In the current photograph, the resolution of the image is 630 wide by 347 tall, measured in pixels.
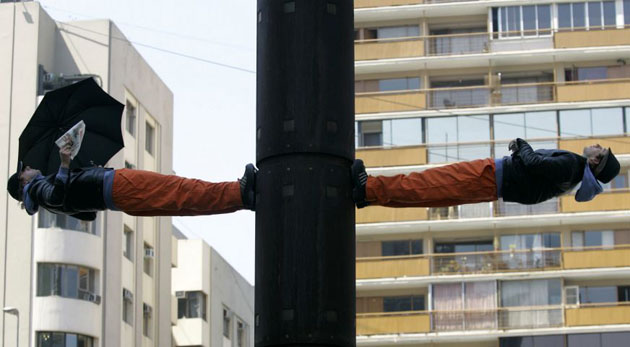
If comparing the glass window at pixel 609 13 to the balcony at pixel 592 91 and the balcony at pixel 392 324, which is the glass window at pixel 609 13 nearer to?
the balcony at pixel 592 91

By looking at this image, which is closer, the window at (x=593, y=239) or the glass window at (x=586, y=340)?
the glass window at (x=586, y=340)

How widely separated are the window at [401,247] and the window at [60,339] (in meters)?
15.2

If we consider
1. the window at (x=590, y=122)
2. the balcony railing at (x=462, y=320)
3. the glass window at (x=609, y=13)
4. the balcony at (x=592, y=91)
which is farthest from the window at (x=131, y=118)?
the glass window at (x=609, y=13)

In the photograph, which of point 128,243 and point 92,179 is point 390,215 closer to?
point 128,243

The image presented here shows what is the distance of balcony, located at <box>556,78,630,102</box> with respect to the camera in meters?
74.9

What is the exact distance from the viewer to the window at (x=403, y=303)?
73.6m

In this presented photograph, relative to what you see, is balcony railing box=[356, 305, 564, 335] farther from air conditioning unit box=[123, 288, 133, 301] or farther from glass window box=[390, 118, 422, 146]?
air conditioning unit box=[123, 288, 133, 301]

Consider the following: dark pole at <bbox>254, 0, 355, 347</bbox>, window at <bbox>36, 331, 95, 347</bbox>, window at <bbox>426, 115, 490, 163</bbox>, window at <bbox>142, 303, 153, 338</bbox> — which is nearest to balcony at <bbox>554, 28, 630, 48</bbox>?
window at <bbox>426, 115, 490, 163</bbox>

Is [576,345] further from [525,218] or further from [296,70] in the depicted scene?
[296,70]

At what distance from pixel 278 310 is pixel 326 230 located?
51 cm

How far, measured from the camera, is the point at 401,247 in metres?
74.8

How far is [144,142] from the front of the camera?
263ft

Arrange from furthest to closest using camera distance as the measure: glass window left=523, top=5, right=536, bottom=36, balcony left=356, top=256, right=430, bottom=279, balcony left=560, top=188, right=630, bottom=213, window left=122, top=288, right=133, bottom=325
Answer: glass window left=523, top=5, right=536, bottom=36 < window left=122, top=288, right=133, bottom=325 < balcony left=560, top=188, right=630, bottom=213 < balcony left=356, top=256, right=430, bottom=279

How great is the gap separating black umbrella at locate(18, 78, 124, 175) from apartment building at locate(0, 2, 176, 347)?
188ft
